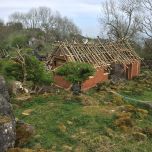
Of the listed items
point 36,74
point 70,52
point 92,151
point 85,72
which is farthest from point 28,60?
point 92,151

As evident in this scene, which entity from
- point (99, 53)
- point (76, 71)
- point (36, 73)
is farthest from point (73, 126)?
point (99, 53)

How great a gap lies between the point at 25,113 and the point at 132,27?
3281cm

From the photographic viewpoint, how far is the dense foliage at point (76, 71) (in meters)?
27.1

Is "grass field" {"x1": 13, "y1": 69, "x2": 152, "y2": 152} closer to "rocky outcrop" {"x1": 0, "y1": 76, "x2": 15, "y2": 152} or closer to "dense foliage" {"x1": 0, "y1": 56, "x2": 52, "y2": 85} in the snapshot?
"dense foliage" {"x1": 0, "y1": 56, "x2": 52, "y2": 85}

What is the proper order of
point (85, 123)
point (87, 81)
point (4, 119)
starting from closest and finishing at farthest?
point (4, 119) < point (85, 123) < point (87, 81)

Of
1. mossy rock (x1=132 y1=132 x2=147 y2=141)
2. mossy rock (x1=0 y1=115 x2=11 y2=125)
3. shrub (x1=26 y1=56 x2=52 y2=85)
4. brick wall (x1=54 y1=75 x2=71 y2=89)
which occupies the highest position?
shrub (x1=26 y1=56 x2=52 y2=85)

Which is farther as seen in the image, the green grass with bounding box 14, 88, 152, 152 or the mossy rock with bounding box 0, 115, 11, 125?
the green grass with bounding box 14, 88, 152, 152

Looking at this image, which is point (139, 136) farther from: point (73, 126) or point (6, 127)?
point (6, 127)

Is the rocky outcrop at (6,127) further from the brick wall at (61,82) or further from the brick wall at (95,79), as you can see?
the brick wall at (61,82)

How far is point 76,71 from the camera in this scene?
27.1 metres

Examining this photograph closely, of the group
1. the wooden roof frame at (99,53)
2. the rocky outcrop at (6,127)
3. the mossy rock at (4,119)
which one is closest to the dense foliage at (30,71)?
the wooden roof frame at (99,53)

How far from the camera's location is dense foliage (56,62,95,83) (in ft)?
88.8

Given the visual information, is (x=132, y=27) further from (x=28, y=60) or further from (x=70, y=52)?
(x=28, y=60)

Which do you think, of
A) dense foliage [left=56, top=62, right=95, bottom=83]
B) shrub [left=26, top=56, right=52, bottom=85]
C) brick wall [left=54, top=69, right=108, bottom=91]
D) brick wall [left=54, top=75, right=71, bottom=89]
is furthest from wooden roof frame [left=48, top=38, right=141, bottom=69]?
shrub [left=26, top=56, right=52, bottom=85]
